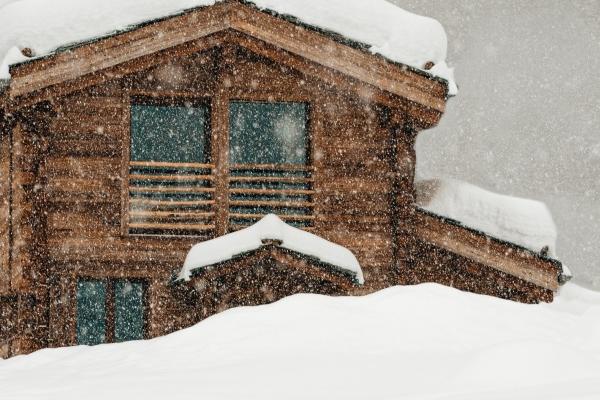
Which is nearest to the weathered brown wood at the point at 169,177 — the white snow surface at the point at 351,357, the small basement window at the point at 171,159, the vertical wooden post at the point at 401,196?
the small basement window at the point at 171,159

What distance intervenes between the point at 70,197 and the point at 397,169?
4448 mm

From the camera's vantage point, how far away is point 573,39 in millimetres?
49375

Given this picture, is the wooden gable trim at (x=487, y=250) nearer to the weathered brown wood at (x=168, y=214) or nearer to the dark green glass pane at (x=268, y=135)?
the dark green glass pane at (x=268, y=135)

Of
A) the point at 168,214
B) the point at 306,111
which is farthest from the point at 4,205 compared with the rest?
the point at 306,111

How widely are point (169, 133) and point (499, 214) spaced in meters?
4.77

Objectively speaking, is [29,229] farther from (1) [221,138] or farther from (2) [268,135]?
(2) [268,135]

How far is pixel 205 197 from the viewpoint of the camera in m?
11.0

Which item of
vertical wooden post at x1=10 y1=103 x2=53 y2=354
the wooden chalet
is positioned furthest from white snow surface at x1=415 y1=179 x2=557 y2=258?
vertical wooden post at x1=10 y1=103 x2=53 y2=354

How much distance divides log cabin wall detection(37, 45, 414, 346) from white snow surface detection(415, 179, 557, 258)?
92 centimetres

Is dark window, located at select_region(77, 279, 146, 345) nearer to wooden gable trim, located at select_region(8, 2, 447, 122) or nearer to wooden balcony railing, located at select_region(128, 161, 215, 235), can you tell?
wooden balcony railing, located at select_region(128, 161, 215, 235)

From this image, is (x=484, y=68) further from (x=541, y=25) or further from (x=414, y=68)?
Answer: (x=414, y=68)

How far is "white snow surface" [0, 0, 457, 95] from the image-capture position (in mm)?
10586

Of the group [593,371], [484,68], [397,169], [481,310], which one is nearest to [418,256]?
[397,169]

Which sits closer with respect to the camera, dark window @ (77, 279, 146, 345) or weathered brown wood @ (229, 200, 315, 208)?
dark window @ (77, 279, 146, 345)
